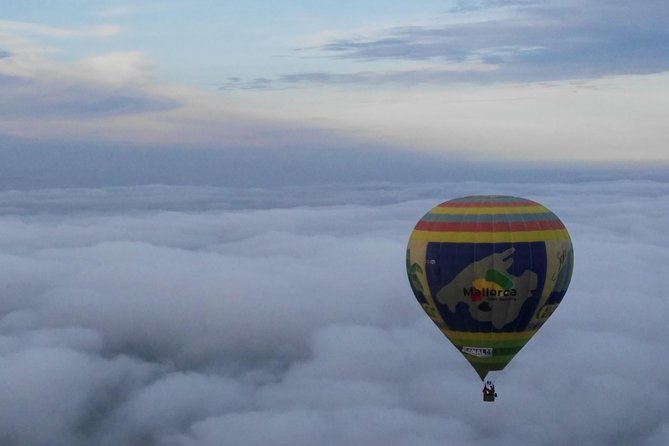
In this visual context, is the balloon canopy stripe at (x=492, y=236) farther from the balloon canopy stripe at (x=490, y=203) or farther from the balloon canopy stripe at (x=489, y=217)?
the balloon canopy stripe at (x=490, y=203)

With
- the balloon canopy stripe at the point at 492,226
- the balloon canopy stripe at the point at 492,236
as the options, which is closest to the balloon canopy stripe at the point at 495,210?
the balloon canopy stripe at the point at 492,226

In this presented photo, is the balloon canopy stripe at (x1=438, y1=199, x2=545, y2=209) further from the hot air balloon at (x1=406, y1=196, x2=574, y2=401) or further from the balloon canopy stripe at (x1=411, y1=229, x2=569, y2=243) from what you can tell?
the balloon canopy stripe at (x1=411, y1=229, x2=569, y2=243)

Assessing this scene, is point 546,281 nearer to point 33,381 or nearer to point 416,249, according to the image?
point 416,249

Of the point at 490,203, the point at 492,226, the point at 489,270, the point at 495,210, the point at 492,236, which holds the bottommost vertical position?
the point at 489,270

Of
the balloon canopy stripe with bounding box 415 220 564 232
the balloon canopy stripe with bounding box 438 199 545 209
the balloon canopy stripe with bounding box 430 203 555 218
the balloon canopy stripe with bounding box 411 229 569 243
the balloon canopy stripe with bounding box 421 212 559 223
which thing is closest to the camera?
the balloon canopy stripe with bounding box 411 229 569 243

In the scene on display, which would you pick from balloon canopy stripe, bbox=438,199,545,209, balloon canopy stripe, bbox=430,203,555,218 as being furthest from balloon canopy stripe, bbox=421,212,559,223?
balloon canopy stripe, bbox=438,199,545,209

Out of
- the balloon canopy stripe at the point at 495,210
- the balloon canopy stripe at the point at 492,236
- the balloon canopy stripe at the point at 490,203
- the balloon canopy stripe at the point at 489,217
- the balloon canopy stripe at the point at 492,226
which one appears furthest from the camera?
the balloon canopy stripe at the point at 490,203

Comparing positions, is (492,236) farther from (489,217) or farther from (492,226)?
(489,217)

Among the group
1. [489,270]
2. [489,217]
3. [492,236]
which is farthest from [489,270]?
[489,217]

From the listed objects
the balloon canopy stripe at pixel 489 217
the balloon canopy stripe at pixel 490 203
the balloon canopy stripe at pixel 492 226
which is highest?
the balloon canopy stripe at pixel 490 203
